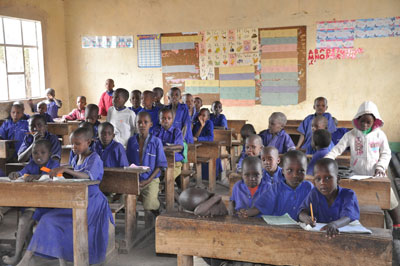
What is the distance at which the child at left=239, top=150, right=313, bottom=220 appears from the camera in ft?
8.27

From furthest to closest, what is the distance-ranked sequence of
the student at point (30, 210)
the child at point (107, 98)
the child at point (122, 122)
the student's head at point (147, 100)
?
the child at point (107, 98), the student's head at point (147, 100), the child at point (122, 122), the student at point (30, 210)

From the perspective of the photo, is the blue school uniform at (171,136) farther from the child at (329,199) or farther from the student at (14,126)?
the child at (329,199)

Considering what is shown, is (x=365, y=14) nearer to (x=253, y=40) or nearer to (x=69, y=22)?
(x=253, y=40)

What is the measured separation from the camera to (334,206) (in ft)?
7.46

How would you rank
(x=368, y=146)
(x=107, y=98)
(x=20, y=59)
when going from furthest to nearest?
1. (x=20, y=59)
2. (x=107, y=98)
3. (x=368, y=146)

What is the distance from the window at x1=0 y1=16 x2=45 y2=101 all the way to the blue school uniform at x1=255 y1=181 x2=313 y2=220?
7.39 metres

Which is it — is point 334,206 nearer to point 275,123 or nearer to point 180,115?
point 275,123

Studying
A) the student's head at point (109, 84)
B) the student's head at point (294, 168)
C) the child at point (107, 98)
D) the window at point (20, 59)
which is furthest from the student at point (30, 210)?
the window at point (20, 59)

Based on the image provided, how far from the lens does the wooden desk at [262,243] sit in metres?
1.75

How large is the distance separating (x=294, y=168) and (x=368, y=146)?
57.5 inches

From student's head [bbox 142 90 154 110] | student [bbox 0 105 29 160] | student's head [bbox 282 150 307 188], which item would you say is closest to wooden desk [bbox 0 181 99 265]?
student's head [bbox 282 150 307 188]

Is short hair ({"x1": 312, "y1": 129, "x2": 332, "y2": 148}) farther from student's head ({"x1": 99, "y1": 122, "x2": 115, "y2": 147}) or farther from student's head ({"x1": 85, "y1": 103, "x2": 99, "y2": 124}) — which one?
student's head ({"x1": 85, "y1": 103, "x2": 99, "y2": 124})

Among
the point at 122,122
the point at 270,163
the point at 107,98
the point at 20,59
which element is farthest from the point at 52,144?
the point at 20,59

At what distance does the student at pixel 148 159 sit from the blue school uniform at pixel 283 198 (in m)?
1.62
